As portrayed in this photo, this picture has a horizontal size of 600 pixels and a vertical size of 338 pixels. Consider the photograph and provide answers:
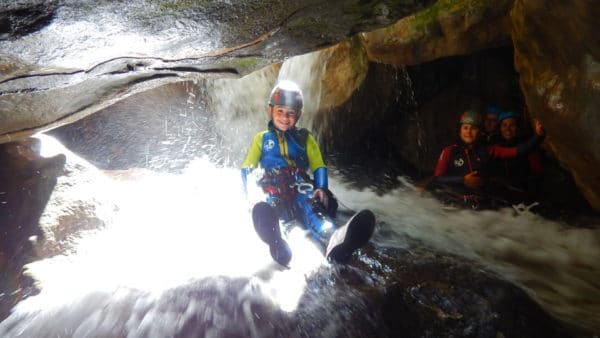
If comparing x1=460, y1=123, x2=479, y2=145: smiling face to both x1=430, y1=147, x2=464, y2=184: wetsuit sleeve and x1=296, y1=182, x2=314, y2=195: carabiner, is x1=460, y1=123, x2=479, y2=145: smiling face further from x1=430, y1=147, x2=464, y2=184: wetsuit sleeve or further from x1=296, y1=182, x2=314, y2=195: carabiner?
x1=296, y1=182, x2=314, y2=195: carabiner

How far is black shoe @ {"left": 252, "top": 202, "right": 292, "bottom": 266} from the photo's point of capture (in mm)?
2838

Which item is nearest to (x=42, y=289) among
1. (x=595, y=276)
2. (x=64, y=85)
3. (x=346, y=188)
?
(x=64, y=85)

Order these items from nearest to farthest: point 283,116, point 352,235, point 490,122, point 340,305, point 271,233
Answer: point 340,305 < point 352,235 < point 271,233 < point 283,116 < point 490,122

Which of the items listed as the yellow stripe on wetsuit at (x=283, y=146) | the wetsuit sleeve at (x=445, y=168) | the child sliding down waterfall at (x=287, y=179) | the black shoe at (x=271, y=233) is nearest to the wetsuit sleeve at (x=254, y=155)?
the child sliding down waterfall at (x=287, y=179)

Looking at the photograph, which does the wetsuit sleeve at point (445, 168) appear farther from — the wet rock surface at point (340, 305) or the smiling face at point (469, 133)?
the wet rock surface at point (340, 305)

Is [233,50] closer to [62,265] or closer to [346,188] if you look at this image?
[62,265]

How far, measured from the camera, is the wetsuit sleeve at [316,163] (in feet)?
12.8

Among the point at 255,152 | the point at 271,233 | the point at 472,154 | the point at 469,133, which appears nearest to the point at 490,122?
the point at 469,133

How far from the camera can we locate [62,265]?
345 cm

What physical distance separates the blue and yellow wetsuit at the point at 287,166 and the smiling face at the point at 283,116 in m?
0.07

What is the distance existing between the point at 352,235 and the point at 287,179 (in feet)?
4.61

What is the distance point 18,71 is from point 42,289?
7.13 feet

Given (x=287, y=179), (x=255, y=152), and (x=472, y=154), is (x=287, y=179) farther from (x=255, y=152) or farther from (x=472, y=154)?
(x=472, y=154)

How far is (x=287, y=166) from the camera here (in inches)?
156
